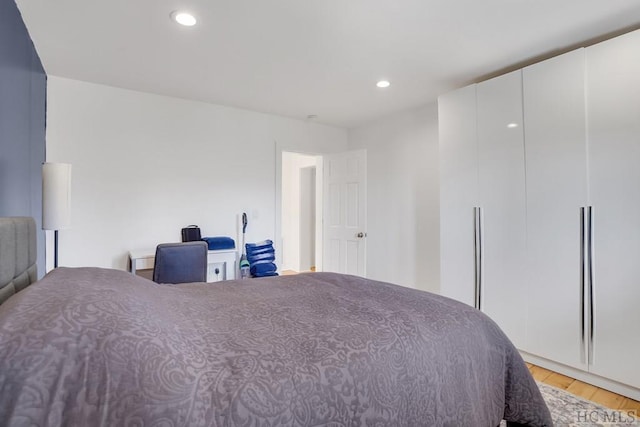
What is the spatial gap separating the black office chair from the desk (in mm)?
580

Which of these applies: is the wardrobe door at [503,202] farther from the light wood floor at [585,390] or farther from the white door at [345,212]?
the white door at [345,212]

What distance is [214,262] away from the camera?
3516 millimetres

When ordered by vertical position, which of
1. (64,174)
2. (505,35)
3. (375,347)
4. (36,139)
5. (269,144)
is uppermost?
(505,35)

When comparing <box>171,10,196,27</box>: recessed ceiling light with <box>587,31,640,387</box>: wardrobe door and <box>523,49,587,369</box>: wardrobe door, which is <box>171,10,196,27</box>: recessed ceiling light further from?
<box>587,31,640,387</box>: wardrobe door

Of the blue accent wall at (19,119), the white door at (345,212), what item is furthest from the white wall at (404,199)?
the blue accent wall at (19,119)

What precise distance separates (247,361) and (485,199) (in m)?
2.65

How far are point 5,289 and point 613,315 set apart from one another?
327cm

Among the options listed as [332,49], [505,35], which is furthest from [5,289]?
Answer: [505,35]

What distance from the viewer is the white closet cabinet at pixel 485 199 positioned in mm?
2672

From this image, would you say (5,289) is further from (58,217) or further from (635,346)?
(635,346)

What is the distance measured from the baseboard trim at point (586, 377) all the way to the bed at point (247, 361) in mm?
1446

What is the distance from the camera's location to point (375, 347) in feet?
3.35

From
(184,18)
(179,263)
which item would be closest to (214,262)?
(179,263)
